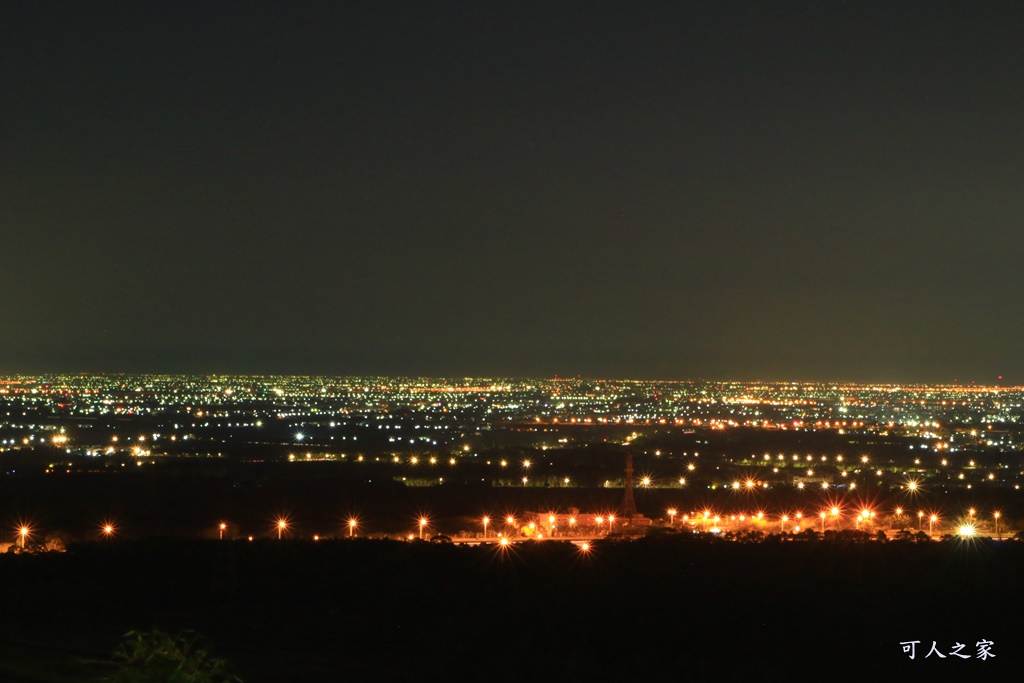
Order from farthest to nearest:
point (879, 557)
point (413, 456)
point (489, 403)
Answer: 1. point (489, 403)
2. point (413, 456)
3. point (879, 557)

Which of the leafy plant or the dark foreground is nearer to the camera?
the leafy plant

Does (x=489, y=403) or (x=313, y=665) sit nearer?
(x=313, y=665)

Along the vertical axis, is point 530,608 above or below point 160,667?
below

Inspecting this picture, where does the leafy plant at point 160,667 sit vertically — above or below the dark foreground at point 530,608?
above

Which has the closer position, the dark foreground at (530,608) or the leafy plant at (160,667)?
the leafy plant at (160,667)

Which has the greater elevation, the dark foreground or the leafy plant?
the leafy plant

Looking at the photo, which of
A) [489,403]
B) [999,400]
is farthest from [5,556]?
[999,400]

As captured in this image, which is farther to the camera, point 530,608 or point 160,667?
point 530,608

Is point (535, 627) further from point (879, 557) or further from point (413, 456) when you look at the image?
point (413, 456)
